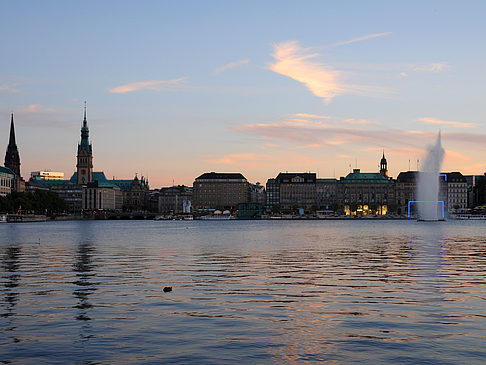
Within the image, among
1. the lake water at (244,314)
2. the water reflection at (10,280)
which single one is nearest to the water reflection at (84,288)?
the lake water at (244,314)

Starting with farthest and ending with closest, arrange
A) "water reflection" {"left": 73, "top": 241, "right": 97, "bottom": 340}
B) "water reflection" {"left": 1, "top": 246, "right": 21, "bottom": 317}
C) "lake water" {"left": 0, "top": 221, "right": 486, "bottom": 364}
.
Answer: "water reflection" {"left": 1, "top": 246, "right": 21, "bottom": 317} < "water reflection" {"left": 73, "top": 241, "right": 97, "bottom": 340} < "lake water" {"left": 0, "top": 221, "right": 486, "bottom": 364}

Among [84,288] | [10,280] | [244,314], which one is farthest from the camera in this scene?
[10,280]

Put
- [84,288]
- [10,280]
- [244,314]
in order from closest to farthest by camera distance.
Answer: [244,314], [84,288], [10,280]

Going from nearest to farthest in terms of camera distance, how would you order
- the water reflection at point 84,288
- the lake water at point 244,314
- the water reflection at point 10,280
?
the lake water at point 244,314 → the water reflection at point 84,288 → the water reflection at point 10,280

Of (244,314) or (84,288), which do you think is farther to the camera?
(84,288)

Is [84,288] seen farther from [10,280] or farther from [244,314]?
[244,314]

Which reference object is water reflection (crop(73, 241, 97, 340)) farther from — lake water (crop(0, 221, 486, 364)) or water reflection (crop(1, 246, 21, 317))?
water reflection (crop(1, 246, 21, 317))

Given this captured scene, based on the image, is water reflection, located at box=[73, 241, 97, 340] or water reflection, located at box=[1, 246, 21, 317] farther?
water reflection, located at box=[1, 246, 21, 317]

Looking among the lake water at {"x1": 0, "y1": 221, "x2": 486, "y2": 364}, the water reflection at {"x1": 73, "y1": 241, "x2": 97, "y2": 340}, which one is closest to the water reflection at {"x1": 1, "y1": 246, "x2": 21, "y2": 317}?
the lake water at {"x1": 0, "y1": 221, "x2": 486, "y2": 364}

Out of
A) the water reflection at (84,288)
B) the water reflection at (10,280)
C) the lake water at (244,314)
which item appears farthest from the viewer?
the water reflection at (10,280)

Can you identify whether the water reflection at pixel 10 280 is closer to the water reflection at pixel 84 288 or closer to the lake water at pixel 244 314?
the lake water at pixel 244 314

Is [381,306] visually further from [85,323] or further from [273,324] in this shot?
[85,323]

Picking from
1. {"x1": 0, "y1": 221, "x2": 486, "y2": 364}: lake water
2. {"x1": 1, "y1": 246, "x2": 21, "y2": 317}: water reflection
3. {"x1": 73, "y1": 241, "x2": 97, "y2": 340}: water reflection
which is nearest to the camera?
{"x1": 0, "y1": 221, "x2": 486, "y2": 364}: lake water

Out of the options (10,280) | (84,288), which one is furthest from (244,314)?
(10,280)
